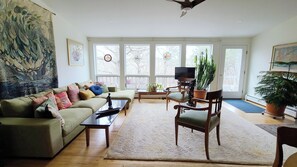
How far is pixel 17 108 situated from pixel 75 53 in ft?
7.90

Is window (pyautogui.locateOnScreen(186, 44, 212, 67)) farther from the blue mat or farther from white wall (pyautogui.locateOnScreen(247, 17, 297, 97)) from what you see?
the blue mat

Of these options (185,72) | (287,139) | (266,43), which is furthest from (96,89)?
(266,43)

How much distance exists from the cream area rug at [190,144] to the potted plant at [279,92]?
897mm

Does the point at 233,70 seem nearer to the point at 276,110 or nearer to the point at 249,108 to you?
the point at 249,108

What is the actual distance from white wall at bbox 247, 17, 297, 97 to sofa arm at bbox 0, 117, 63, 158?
5426mm

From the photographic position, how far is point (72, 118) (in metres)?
2.32

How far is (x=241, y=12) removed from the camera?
11.0 ft

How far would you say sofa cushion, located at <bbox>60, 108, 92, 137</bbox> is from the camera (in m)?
2.13

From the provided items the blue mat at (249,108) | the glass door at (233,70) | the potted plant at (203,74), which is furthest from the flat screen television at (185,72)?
the blue mat at (249,108)

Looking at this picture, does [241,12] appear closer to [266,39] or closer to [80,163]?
[266,39]

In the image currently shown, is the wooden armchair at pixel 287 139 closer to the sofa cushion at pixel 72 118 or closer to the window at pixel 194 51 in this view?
the sofa cushion at pixel 72 118

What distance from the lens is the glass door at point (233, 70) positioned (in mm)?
5027

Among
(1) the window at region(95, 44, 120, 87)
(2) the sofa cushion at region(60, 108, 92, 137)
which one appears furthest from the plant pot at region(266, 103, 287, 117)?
(1) the window at region(95, 44, 120, 87)

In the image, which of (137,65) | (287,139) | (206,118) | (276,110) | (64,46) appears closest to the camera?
(287,139)
